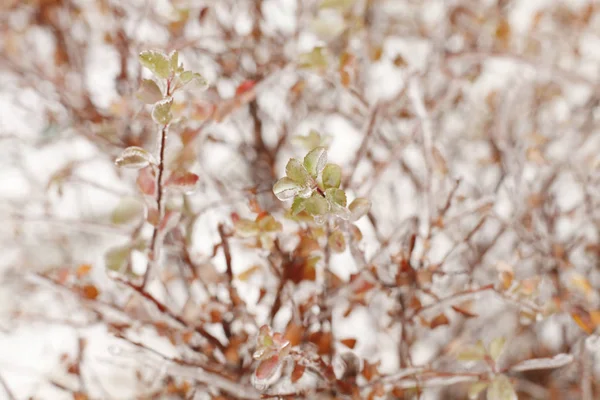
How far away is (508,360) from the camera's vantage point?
1.67 meters

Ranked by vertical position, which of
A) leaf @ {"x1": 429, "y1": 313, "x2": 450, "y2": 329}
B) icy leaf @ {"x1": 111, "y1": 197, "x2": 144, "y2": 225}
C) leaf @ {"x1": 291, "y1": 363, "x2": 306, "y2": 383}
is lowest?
leaf @ {"x1": 291, "y1": 363, "x2": 306, "y2": 383}

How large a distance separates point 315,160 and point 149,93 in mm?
204

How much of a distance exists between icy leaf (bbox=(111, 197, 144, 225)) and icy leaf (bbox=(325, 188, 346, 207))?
51 cm

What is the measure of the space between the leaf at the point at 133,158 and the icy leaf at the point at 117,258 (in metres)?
0.28

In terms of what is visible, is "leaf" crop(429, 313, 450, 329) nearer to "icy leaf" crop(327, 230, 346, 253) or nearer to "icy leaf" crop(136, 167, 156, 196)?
"icy leaf" crop(327, 230, 346, 253)

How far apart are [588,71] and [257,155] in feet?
4.44

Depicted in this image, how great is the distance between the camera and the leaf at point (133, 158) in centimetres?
57

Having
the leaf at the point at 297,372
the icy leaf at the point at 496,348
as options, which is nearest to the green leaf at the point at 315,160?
the leaf at the point at 297,372

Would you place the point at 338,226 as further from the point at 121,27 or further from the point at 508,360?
the point at 508,360

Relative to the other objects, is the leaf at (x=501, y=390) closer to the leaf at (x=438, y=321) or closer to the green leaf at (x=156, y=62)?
the leaf at (x=438, y=321)

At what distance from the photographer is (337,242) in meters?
0.68

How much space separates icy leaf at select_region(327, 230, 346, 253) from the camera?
67 centimetres

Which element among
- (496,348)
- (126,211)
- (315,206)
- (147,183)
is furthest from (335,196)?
(126,211)

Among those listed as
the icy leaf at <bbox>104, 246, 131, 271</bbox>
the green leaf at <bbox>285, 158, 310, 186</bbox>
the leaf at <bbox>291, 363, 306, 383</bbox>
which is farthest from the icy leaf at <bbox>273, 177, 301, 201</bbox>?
the icy leaf at <bbox>104, 246, 131, 271</bbox>
